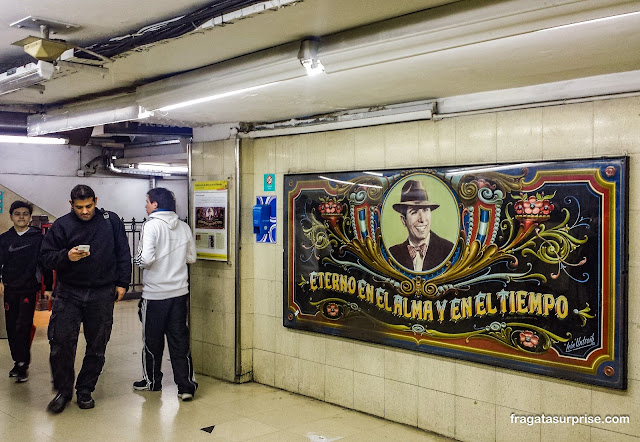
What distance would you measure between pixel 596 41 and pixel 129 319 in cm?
811

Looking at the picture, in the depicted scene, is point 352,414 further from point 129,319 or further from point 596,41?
point 129,319

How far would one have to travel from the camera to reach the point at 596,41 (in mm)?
2914

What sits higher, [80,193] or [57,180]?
[57,180]

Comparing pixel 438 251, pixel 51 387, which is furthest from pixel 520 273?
pixel 51 387

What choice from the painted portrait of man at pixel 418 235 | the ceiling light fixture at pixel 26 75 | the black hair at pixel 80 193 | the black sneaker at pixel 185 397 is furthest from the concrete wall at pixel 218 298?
the ceiling light fixture at pixel 26 75

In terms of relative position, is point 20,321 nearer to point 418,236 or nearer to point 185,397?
point 185,397

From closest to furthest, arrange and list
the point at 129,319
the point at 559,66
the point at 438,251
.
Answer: the point at 559,66
the point at 438,251
the point at 129,319

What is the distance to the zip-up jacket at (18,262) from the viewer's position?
5.72 m

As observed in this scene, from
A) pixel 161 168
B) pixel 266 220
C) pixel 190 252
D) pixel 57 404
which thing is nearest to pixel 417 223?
pixel 266 220

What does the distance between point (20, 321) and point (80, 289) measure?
49.4 inches

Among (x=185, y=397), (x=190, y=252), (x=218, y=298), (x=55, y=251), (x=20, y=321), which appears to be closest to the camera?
(x=55, y=251)

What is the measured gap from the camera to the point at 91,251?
4949mm

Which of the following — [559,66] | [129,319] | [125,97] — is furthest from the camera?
[129,319]

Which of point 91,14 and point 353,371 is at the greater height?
point 91,14
